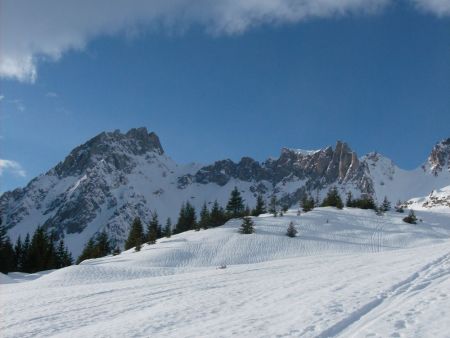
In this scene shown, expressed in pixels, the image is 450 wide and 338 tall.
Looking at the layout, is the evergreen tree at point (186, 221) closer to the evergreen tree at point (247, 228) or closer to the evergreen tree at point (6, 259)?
the evergreen tree at point (247, 228)

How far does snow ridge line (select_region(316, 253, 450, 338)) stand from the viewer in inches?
492

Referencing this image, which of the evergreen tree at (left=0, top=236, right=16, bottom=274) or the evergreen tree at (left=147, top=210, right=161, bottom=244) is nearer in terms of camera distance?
the evergreen tree at (left=0, top=236, right=16, bottom=274)

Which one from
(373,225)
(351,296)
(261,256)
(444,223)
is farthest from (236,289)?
(444,223)

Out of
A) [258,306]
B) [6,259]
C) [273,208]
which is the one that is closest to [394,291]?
[258,306]

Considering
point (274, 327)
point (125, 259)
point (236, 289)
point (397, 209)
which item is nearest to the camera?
point (274, 327)

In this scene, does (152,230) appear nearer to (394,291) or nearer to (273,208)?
(273,208)

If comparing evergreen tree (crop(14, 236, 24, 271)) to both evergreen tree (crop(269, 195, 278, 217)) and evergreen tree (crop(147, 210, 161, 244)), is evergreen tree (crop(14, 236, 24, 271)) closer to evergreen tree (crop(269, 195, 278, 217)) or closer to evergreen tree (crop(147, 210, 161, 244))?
evergreen tree (crop(147, 210, 161, 244))

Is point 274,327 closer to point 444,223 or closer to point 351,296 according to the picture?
point 351,296

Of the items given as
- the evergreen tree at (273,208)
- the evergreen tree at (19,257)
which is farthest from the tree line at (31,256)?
the evergreen tree at (273,208)

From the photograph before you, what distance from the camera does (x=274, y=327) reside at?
532 inches

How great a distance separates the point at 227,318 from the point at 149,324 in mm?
2474

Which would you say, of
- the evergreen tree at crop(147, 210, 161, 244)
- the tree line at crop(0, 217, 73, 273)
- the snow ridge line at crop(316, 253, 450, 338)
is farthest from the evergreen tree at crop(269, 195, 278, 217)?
the snow ridge line at crop(316, 253, 450, 338)

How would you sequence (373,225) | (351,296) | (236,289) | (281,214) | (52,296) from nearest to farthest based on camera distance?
(351,296) → (236,289) → (52,296) → (373,225) → (281,214)

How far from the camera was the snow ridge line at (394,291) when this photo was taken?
12.5 m
